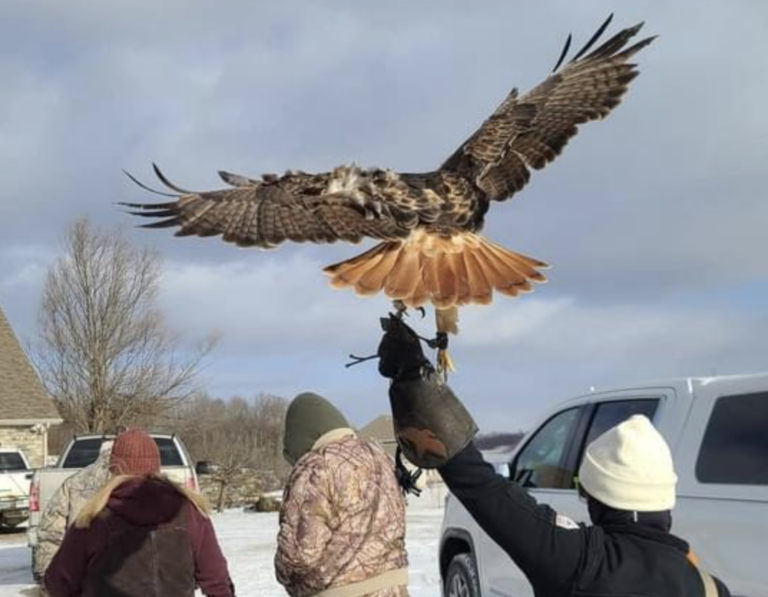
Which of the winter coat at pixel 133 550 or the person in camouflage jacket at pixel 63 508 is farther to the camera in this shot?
the person in camouflage jacket at pixel 63 508

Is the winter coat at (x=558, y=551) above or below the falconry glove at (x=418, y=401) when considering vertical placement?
below

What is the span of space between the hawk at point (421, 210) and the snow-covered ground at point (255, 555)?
5.67 m

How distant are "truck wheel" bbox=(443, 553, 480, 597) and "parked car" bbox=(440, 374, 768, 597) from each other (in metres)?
0.61

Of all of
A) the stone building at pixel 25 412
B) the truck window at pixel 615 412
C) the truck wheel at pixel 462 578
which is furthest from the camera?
the stone building at pixel 25 412

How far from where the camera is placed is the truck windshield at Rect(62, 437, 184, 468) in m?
11.5

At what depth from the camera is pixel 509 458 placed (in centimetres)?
687

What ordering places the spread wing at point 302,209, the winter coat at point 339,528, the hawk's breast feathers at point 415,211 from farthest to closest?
1. the winter coat at point 339,528
2. the spread wing at point 302,209
3. the hawk's breast feathers at point 415,211

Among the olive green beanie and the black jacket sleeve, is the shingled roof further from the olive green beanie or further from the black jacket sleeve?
the black jacket sleeve

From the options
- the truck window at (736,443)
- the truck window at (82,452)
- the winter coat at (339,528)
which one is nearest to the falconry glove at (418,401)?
the winter coat at (339,528)

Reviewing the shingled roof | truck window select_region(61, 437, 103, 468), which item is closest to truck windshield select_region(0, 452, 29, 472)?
the shingled roof

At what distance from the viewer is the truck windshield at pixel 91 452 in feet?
37.8

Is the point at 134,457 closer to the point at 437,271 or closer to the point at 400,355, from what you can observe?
the point at 437,271

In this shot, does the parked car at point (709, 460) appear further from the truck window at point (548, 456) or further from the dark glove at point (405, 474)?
the dark glove at point (405, 474)

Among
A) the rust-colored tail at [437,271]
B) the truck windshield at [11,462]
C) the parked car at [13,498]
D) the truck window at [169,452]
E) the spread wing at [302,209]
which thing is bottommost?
the parked car at [13,498]
